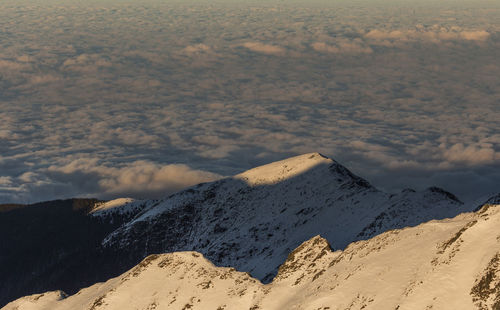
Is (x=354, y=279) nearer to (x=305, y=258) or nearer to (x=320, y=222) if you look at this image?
(x=305, y=258)

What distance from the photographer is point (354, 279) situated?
8519cm

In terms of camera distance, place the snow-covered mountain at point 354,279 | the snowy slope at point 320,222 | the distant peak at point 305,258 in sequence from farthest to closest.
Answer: the snowy slope at point 320,222 → the distant peak at point 305,258 → the snow-covered mountain at point 354,279

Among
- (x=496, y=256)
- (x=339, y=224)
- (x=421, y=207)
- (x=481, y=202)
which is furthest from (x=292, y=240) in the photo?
(x=496, y=256)

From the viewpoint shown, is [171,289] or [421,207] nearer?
[171,289]

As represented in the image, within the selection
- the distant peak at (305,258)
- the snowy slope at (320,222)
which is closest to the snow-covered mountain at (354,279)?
the distant peak at (305,258)

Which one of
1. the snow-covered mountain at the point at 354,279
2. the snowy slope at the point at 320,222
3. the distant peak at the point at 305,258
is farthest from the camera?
the snowy slope at the point at 320,222

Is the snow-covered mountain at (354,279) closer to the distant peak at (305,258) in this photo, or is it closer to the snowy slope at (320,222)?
the distant peak at (305,258)

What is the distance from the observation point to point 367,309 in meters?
75.4

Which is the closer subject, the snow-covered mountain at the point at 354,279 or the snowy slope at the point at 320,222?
the snow-covered mountain at the point at 354,279

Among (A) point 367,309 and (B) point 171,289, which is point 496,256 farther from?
(B) point 171,289

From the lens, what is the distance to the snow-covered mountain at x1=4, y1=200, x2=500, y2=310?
235ft

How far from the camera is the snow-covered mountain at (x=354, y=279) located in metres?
71.7

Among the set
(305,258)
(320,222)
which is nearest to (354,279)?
(305,258)

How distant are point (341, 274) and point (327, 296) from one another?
742 cm
